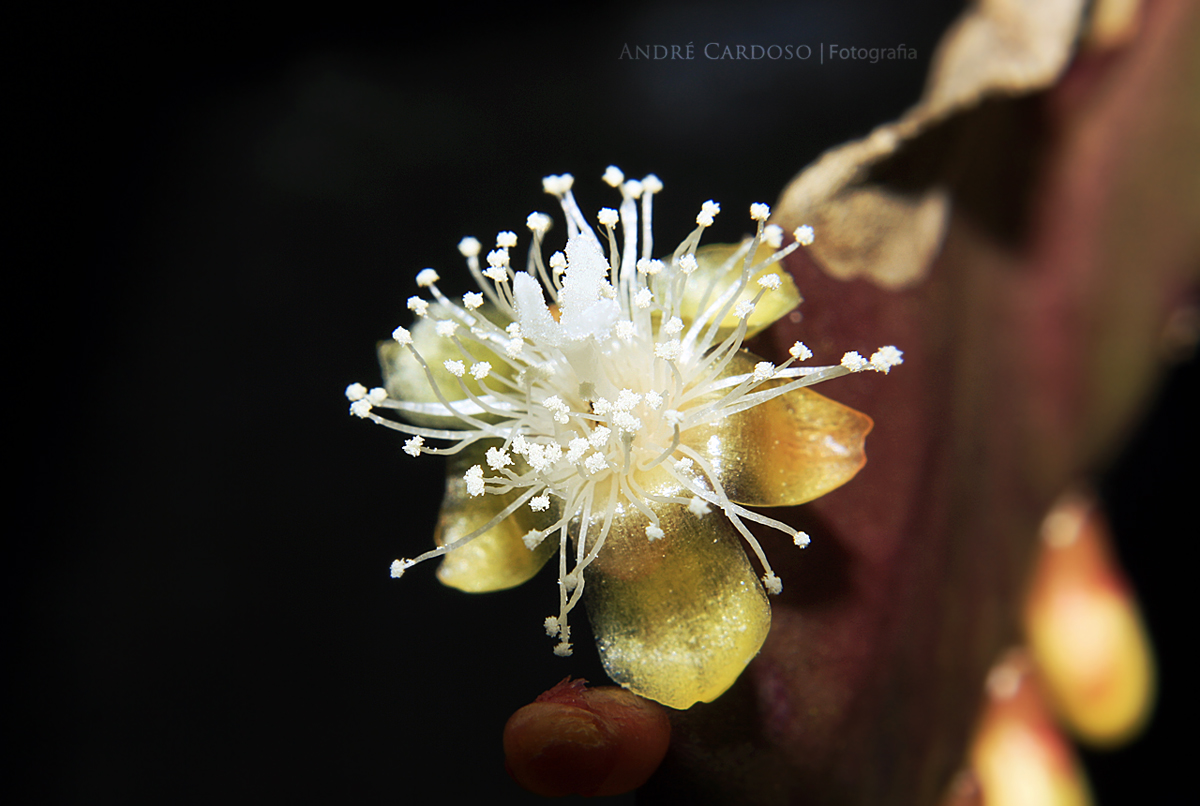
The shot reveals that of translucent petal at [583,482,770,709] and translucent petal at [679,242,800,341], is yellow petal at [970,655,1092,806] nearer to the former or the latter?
translucent petal at [583,482,770,709]

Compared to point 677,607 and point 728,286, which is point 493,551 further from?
point 728,286

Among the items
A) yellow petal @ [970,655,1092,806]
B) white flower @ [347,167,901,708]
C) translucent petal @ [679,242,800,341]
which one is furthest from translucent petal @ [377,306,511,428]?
yellow petal @ [970,655,1092,806]

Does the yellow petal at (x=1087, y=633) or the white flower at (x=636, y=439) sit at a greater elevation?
the white flower at (x=636, y=439)

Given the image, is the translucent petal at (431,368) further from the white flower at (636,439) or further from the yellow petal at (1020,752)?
the yellow petal at (1020,752)

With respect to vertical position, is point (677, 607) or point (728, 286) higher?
point (728, 286)

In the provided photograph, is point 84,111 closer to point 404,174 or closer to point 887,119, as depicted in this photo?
point 404,174

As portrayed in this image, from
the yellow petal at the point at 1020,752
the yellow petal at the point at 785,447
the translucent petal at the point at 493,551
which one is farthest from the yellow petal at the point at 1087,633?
the translucent petal at the point at 493,551

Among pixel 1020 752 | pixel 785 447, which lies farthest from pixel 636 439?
pixel 1020 752
